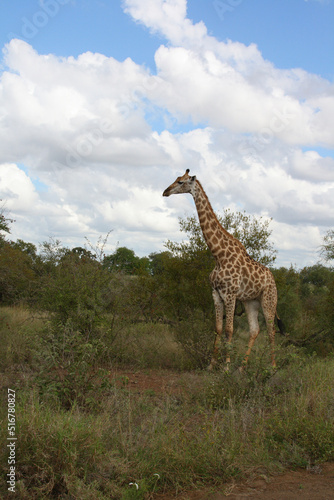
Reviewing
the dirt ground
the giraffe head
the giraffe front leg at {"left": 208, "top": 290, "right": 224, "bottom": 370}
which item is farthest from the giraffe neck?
the dirt ground


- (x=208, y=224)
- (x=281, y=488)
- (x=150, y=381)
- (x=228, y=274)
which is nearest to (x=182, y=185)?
(x=208, y=224)

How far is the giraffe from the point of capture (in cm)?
862

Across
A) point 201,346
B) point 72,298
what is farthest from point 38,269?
point 201,346

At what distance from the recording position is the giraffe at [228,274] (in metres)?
8.62

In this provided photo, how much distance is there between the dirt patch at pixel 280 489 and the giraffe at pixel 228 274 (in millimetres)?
3691

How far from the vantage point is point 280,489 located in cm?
444

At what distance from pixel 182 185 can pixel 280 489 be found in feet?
19.0

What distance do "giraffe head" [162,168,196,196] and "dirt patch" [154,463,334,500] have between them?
5.43 m

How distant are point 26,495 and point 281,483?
250 cm

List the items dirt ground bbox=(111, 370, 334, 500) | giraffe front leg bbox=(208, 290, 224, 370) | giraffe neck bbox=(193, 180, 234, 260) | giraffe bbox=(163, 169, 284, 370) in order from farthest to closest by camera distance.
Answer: giraffe neck bbox=(193, 180, 234, 260) → giraffe bbox=(163, 169, 284, 370) → giraffe front leg bbox=(208, 290, 224, 370) → dirt ground bbox=(111, 370, 334, 500)

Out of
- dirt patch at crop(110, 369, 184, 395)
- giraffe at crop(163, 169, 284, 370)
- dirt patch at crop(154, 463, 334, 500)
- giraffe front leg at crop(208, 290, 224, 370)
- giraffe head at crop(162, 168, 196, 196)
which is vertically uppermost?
giraffe head at crop(162, 168, 196, 196)

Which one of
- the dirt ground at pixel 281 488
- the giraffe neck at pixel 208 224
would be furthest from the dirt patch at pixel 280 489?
the giraffe neck at pixel 208 224

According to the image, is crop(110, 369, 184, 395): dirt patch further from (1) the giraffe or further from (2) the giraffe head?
(2) the giraffe head

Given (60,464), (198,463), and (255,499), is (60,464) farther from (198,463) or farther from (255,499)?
(255,499)
